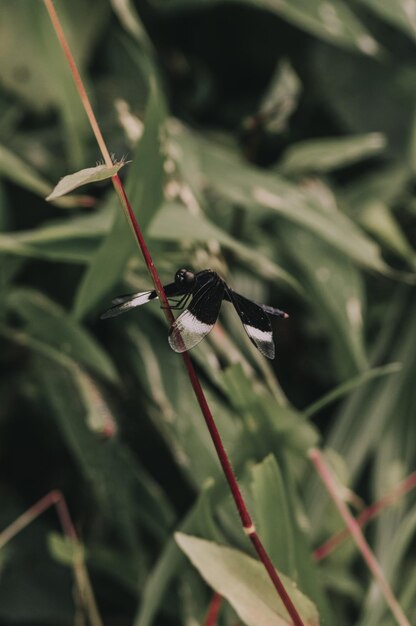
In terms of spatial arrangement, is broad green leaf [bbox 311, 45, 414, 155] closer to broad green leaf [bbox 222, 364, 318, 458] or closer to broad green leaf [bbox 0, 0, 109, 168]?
broad green leaf [bbox 0, 0, 109, 168]

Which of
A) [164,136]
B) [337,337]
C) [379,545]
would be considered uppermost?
[164,136]

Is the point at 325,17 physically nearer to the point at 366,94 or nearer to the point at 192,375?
the point at 366,94

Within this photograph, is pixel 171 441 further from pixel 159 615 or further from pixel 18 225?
pixel 18 225

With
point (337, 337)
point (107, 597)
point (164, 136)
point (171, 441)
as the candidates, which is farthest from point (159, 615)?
point (164, 136)

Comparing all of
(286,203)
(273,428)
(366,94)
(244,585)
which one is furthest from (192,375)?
(366,94)

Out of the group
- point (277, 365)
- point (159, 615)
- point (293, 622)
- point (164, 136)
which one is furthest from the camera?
point (277, 365)

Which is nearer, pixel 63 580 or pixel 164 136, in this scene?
pixel 164 136

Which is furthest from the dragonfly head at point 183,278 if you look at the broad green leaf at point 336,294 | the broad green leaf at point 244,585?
the broad green leaf at point 336,294

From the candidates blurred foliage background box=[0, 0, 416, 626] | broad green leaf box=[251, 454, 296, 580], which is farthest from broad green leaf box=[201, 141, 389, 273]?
broad green leaf box=[251, 454, 296, 580]
